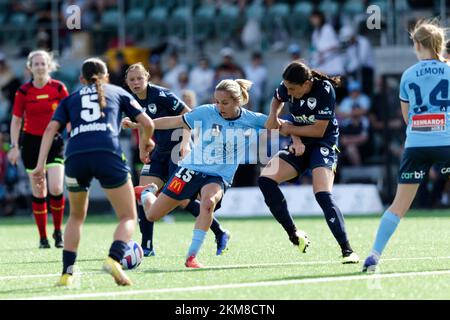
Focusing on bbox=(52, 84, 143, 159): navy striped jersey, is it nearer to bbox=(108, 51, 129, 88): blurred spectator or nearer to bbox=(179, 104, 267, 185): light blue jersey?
bbox=(179, 104, 267, 185): light blue jersey

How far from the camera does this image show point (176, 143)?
40.1ft

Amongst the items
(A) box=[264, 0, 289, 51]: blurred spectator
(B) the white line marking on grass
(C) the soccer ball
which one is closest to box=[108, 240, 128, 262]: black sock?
(B) the white line marking on grass

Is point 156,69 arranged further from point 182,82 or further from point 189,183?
point 189,183

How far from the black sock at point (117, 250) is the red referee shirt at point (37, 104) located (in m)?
5.04

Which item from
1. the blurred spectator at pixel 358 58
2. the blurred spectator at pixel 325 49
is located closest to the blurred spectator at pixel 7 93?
the blurred spectator at pixel 325 49

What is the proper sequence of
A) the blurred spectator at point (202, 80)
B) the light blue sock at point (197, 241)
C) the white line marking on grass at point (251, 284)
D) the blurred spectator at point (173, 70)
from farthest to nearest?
the blurred spectator at point (173, 70)
the blurred spectator at point (202, 80)
the light blue sock at point (197, 241)
the white line marking on grass at point (251, 284)

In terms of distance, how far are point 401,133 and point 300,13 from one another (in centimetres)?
444

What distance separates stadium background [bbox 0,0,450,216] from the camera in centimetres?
2081

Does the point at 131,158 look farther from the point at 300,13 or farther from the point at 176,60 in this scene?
the point at 300,13

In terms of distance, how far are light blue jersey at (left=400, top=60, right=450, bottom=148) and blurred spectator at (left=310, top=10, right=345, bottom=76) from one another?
13.2 m

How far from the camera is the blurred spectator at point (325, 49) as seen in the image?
22.1 m

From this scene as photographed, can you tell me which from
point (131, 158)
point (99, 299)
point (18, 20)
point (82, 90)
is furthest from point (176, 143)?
point (18, 20)

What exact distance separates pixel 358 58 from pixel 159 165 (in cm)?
1107

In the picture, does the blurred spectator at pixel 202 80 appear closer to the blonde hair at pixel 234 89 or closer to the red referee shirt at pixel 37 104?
the red referee shirt at pixel 37 104
